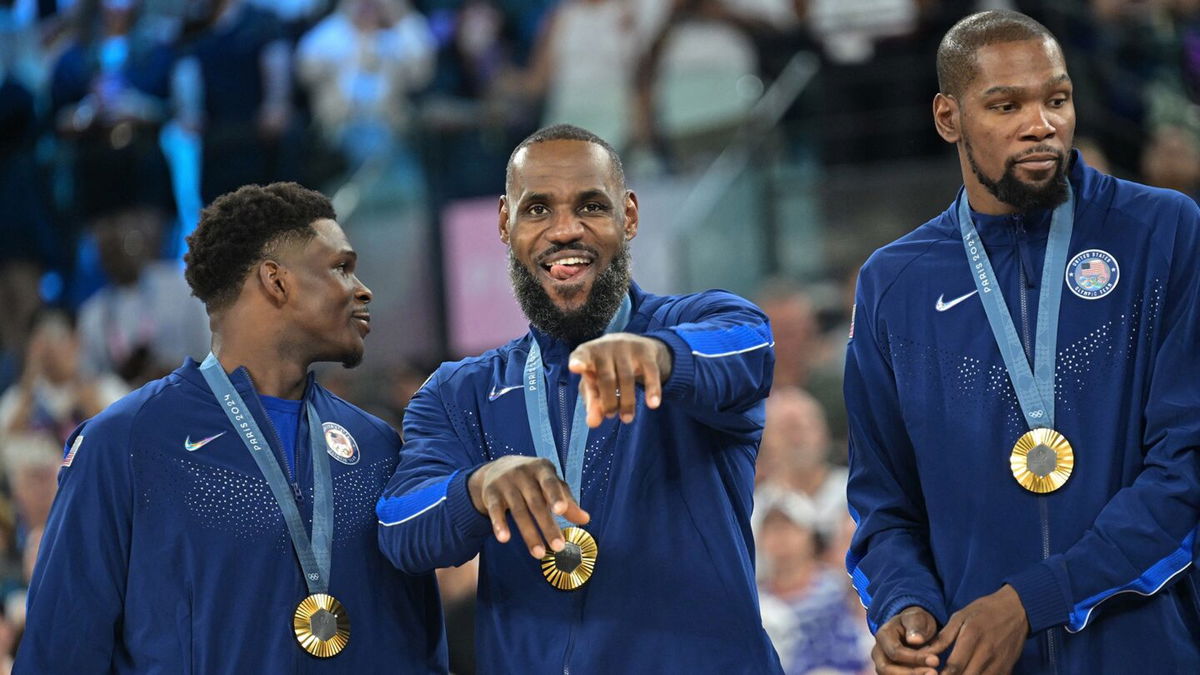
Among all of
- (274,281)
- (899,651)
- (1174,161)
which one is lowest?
(899,651)

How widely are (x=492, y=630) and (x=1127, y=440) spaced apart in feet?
4.43

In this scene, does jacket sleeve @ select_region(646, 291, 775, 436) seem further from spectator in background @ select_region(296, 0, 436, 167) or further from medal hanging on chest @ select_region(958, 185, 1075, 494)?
spectator in background @ select_region(296, 0, 436, 167)

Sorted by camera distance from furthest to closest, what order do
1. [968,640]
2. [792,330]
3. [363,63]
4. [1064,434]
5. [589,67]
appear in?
[363,63] < [589,67] < [792,330] < [1064,434] < [968,640]

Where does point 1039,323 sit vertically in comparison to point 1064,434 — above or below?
above

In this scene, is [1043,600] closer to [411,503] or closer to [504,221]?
[411,503]

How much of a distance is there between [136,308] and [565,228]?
22.7 feet

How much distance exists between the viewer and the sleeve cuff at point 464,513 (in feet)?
10.2

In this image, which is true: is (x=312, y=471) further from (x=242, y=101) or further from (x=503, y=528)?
Result: (x=242, y=101)

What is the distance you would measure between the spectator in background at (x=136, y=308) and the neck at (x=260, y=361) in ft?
18.0

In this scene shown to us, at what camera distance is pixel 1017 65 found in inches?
126

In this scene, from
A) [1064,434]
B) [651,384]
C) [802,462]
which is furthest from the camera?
[802,462]

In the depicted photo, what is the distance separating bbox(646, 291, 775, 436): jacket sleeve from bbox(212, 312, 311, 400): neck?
984 mm

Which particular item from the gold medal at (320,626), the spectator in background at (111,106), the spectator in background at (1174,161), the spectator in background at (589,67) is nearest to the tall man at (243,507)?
the gold medal at (320,626)

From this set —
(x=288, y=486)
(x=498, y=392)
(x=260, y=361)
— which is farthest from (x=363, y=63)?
(x=498, y=392)
